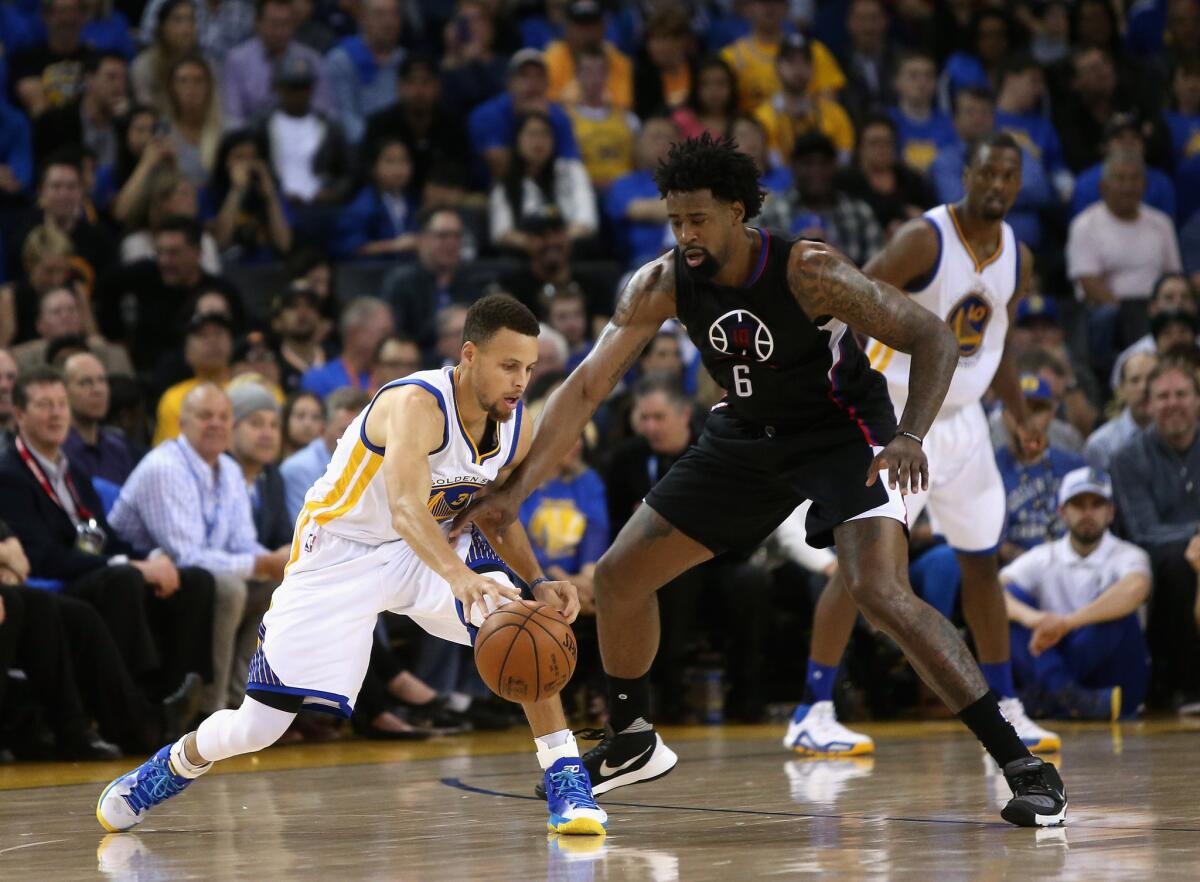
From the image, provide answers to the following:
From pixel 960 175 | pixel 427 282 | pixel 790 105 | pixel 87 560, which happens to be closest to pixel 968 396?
pixel 87 560

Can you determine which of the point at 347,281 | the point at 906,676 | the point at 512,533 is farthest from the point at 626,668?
the point at 347,281

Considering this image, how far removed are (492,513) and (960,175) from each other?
8.95 m

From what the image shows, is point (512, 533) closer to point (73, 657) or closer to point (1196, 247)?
point (73, 657)

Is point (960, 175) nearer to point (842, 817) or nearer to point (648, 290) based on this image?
point (648, 290)

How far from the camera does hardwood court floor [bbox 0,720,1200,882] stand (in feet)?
15.0

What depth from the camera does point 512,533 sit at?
5422 millimetres

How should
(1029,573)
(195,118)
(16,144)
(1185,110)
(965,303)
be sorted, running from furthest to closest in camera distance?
(1185,110) < (195,118) < (16,144) < (1029,573) < (965,303)

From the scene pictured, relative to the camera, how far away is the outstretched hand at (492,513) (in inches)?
212

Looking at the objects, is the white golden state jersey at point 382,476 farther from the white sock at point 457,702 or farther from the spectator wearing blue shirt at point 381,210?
the spectator wearing blue shirt at point 381,210

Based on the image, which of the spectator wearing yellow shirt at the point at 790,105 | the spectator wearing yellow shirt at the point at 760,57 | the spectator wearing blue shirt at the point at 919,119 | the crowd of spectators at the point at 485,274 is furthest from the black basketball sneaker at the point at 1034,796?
the spectator wearing blue shirt at the point at 919,119

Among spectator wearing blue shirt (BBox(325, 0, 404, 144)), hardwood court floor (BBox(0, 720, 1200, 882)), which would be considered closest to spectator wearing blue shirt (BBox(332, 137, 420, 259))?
spectator wearing blue shirt (BBox(325, 0, 404, 144))

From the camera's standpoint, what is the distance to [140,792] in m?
5.44

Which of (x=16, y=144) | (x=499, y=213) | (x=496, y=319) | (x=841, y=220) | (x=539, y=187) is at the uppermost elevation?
(x=16, y=144)

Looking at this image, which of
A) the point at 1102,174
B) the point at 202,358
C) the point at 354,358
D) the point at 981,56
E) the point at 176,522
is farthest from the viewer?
the point at 981,56
